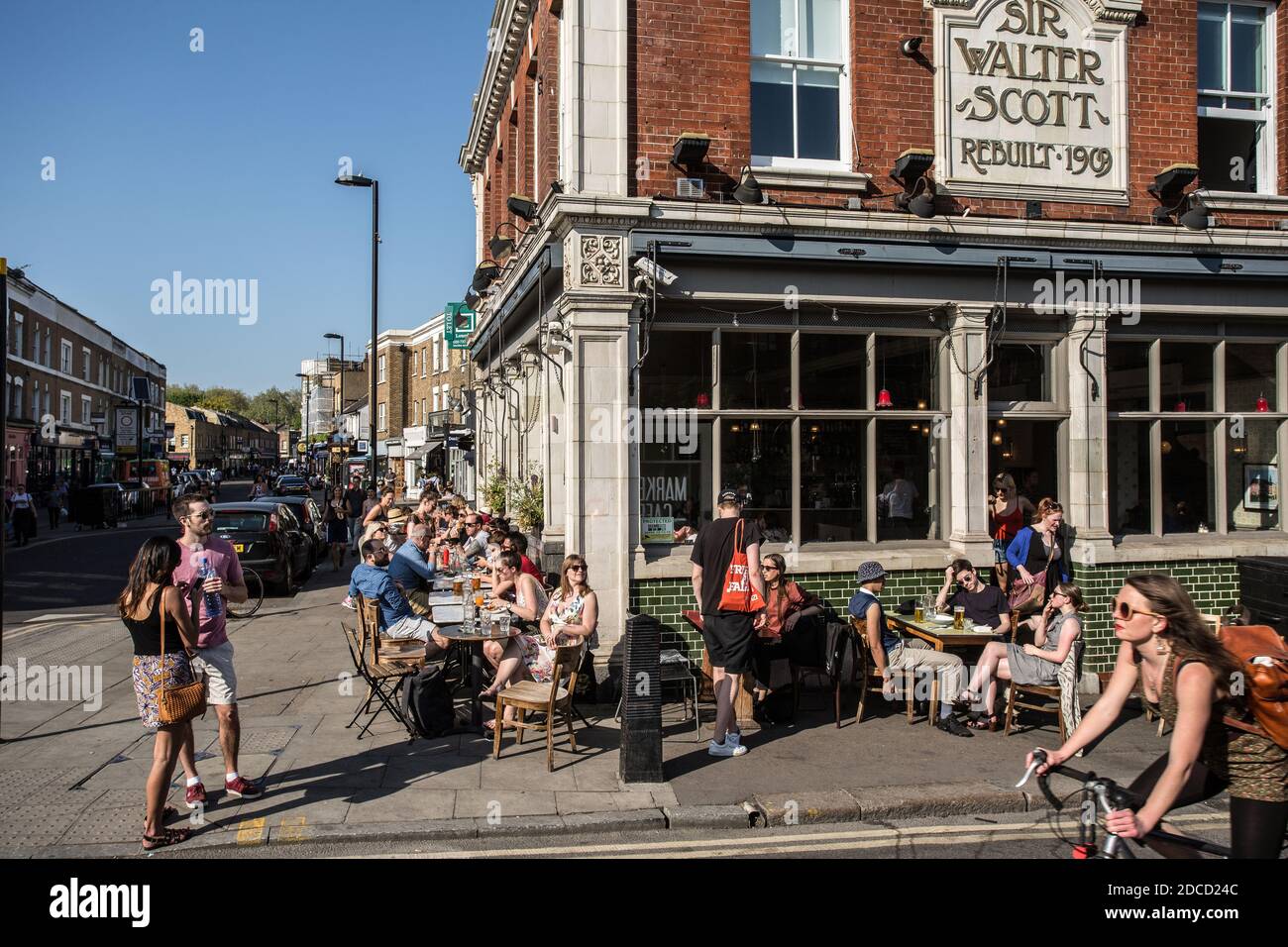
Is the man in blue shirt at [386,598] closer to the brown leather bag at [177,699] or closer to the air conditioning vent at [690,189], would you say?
the brown leather bag at [177,699]

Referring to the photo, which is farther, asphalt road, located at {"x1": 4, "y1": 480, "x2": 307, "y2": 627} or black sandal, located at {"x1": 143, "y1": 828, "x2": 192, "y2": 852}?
asphalt road, located at {"x1": 4, "y1": 480, "x2": 307, "y2": 627}

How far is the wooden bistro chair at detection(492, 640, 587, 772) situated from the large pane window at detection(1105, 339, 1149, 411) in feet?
23.7

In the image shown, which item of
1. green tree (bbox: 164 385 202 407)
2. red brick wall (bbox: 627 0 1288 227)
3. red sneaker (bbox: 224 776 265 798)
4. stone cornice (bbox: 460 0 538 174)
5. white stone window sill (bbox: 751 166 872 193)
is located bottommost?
red sneaker (bbox: 224 776 265 798)

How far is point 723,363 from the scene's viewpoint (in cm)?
1019

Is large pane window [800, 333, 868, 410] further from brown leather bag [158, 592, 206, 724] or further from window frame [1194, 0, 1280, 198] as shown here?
brown leather bag [158, 592, 206, 724]

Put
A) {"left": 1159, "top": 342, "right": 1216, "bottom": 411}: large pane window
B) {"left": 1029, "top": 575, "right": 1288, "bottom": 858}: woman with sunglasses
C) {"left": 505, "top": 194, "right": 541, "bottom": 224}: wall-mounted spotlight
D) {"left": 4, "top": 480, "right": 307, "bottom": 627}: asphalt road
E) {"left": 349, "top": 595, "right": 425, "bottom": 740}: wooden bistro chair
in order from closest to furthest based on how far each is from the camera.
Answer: {"left": 1029, "top": 575, "right": 1288, "bottom": 858}: woman with sunglasses < {"left": 349, "top": 595, "right": 425, "bottom": 740}: wooden bistro chair < {"left": 1159, "top": 342, "right": 1216, "bottom": 411}: large pane window < {"left": 505, "top": 194, "right": 541, "bottom": 224}: wall-mounted spotlight < {"left": 4, "top": 480, "right": 307, "bottom": 627}: asphalt road

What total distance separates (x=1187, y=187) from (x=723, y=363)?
19.7 ft

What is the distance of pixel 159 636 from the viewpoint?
5.74 meters

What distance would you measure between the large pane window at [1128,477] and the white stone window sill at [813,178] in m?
4.20

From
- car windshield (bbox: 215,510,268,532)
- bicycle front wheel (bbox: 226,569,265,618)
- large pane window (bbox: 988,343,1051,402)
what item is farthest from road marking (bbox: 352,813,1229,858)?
car windshield (bbox: 215,510,268,532)

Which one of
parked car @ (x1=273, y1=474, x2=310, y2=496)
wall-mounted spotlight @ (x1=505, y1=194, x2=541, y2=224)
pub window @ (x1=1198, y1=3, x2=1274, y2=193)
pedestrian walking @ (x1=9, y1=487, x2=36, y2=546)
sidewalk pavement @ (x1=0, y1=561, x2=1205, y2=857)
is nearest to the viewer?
sidewalk pavement @ (x1=0, y1=561, x2=1205, y2=857)

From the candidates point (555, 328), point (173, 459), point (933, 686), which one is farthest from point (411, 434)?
point (173, 459)

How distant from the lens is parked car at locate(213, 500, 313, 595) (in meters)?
16.6

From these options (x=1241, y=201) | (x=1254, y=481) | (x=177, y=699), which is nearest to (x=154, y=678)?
(x=177, y=699)
